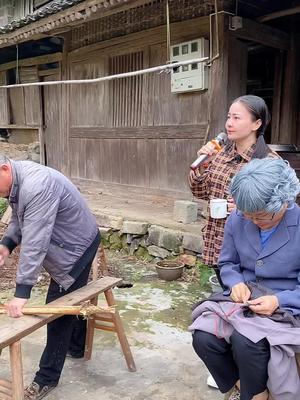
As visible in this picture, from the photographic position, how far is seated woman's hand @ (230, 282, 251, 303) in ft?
7.24

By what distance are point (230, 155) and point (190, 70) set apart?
3.59 metres

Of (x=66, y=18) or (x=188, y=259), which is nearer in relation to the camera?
(x=188, y=259)

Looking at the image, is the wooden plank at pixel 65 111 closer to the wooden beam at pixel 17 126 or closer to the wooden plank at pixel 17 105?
the wooden beam at pixel 17 126

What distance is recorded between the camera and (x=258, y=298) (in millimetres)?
2156

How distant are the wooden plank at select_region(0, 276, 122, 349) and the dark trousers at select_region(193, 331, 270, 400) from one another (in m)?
0.93

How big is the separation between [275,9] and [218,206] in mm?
4467

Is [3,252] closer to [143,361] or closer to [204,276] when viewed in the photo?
[143,361]

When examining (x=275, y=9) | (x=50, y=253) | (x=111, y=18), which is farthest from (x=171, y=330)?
(x=111, y=18)

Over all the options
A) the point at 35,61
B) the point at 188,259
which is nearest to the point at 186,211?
the point at 188,259

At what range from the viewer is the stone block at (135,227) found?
605 cm

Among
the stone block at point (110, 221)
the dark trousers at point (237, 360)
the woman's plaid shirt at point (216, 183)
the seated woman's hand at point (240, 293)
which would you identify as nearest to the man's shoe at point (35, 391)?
the dark trousers at point (237, 360)

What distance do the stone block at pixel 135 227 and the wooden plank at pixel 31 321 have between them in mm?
2874

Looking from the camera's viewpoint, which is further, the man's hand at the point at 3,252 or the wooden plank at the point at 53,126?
the wooden plank at the point at 53,126

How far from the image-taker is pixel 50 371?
2.94 m
